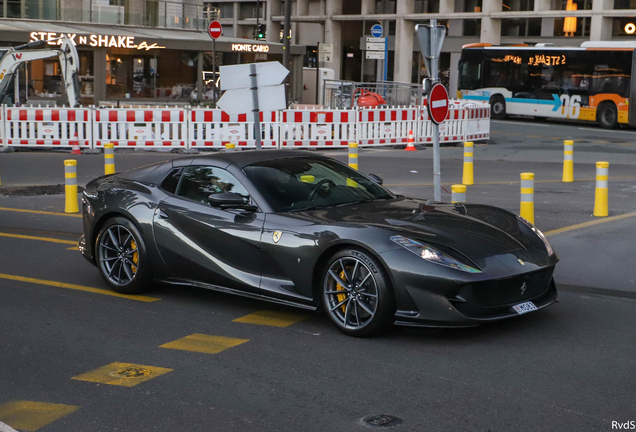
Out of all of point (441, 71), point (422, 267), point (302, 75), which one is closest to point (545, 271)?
point (422, 267)

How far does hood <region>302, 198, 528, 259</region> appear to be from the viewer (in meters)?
5.93

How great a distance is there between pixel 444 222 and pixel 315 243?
95 cm

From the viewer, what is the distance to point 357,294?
5984mm

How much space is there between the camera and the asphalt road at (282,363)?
452cm

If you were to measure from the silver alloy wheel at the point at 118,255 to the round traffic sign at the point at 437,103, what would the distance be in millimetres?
4385

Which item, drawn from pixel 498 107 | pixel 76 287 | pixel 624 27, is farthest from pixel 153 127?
pixel 624 27

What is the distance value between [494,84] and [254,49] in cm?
1141

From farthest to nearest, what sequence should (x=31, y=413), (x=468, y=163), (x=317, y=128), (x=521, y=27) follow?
1. (x=521, y=27)
2. (x=317, y=128)
3. (x=468, y=163)
4. (x=31, y=413)

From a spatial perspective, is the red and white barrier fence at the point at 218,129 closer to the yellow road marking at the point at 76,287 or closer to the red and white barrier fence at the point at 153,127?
the red and white barrier fence at the point at 153,127

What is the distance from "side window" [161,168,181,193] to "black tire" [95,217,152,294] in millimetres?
431

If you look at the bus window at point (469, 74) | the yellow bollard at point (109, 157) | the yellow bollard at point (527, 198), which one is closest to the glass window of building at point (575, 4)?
the bus window at point (469, 74)

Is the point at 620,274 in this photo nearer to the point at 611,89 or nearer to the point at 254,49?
the point at 611,89

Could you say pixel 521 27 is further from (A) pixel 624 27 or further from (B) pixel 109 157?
(B) pixel 109 157

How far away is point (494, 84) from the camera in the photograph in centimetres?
3925
